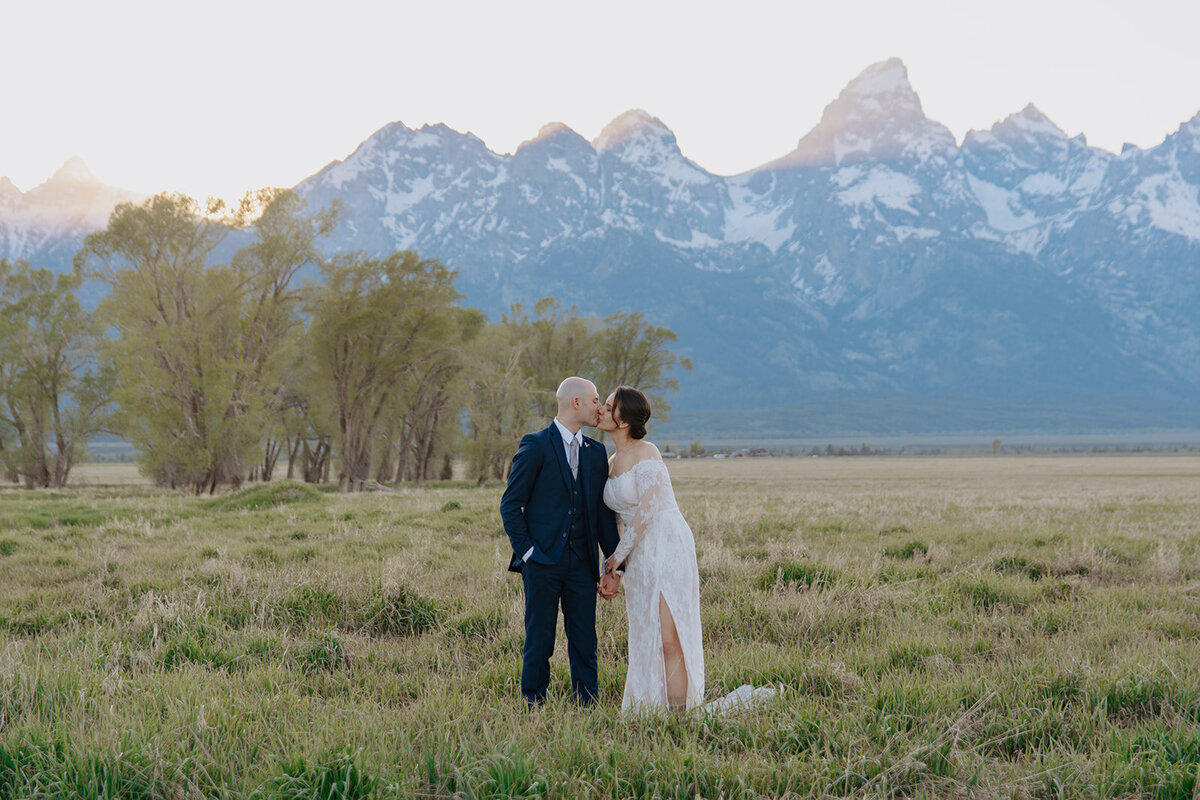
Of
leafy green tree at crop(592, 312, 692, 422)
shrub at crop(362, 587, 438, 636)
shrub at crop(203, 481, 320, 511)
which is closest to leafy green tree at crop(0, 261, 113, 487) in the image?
shrub at crop(203, 481, 320, 511)

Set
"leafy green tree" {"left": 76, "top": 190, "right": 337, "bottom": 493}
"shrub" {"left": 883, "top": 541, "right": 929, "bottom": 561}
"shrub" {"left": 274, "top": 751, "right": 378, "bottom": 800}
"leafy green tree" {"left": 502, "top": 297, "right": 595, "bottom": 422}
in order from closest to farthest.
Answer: "shrub" {"left": 274, "top": 751, "right": 378, "bottom": 800} → "shrub" {"left": 883, "top": 541, "right": 929, "bottom": 561} → "leafy green tree" {"left": 76, "top": 190, "right": 337, "bottom": 493} → "leafy green tree" {"left": 502, "top": 297, "right": 595, "bottom": 422}

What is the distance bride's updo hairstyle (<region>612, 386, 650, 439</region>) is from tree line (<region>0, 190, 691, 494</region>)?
3194 cm

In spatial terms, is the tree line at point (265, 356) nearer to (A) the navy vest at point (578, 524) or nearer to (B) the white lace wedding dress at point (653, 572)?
(A) the navy vest at point (578, 524)

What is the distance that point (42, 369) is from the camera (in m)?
46.5

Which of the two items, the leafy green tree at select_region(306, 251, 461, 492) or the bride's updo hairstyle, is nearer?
the bride's updo hairstyle

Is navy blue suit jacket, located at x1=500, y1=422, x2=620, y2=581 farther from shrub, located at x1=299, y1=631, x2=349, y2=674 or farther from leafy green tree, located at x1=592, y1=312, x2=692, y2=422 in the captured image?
leafy green tree, located at x1=592, y1=312, x2=692, y2=422

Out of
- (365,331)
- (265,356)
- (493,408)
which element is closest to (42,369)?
(265,356)

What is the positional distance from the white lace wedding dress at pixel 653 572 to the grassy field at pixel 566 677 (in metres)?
0.49

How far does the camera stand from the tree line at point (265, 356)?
34.2 m

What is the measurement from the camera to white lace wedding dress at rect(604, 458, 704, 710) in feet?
18.2

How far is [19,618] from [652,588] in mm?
6319

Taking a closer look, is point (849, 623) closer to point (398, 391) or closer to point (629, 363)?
point (398, 391)

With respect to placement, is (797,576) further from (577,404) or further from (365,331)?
(365,331)

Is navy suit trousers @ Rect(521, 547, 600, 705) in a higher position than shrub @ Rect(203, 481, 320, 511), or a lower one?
higher
